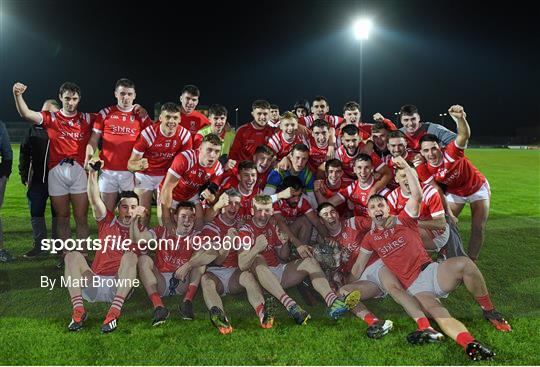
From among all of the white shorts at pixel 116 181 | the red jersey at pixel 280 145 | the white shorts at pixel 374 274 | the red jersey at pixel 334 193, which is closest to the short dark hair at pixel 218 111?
the red jersey at pixel 280 145

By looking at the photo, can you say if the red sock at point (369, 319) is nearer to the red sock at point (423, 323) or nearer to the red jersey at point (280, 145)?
the red sock at point (423, 323)

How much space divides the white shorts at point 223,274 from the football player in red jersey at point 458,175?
261cm

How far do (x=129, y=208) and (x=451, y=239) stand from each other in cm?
371

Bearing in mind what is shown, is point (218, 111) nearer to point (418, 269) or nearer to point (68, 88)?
point (68, 88)

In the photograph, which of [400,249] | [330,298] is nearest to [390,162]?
[400,249]

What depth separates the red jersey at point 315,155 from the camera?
19.2 ft

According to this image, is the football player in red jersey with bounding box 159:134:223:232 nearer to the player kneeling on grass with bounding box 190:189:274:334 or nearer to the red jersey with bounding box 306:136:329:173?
the player kneeling on grass with bounding box 190:189:274:334

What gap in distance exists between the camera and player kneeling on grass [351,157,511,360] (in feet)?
12.0

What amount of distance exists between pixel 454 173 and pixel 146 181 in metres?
3.89

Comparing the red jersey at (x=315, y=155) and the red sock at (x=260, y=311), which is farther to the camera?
the red jersey at (x=315, y=155)

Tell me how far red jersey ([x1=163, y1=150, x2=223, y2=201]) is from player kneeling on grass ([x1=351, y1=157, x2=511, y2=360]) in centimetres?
206

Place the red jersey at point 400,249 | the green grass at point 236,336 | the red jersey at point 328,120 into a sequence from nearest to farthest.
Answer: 1. the green grass at point 236,336
2. the red jersey at point 400,249
3. the red jersey at point 328,120

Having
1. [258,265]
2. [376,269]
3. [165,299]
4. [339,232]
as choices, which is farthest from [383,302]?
[165,299]

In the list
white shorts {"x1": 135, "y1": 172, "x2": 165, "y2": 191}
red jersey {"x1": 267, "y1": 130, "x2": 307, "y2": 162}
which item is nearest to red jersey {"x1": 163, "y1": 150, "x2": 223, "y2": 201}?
white shorts {"x1": 135, "y1": 172, "x2": 165, "y2": 191}
